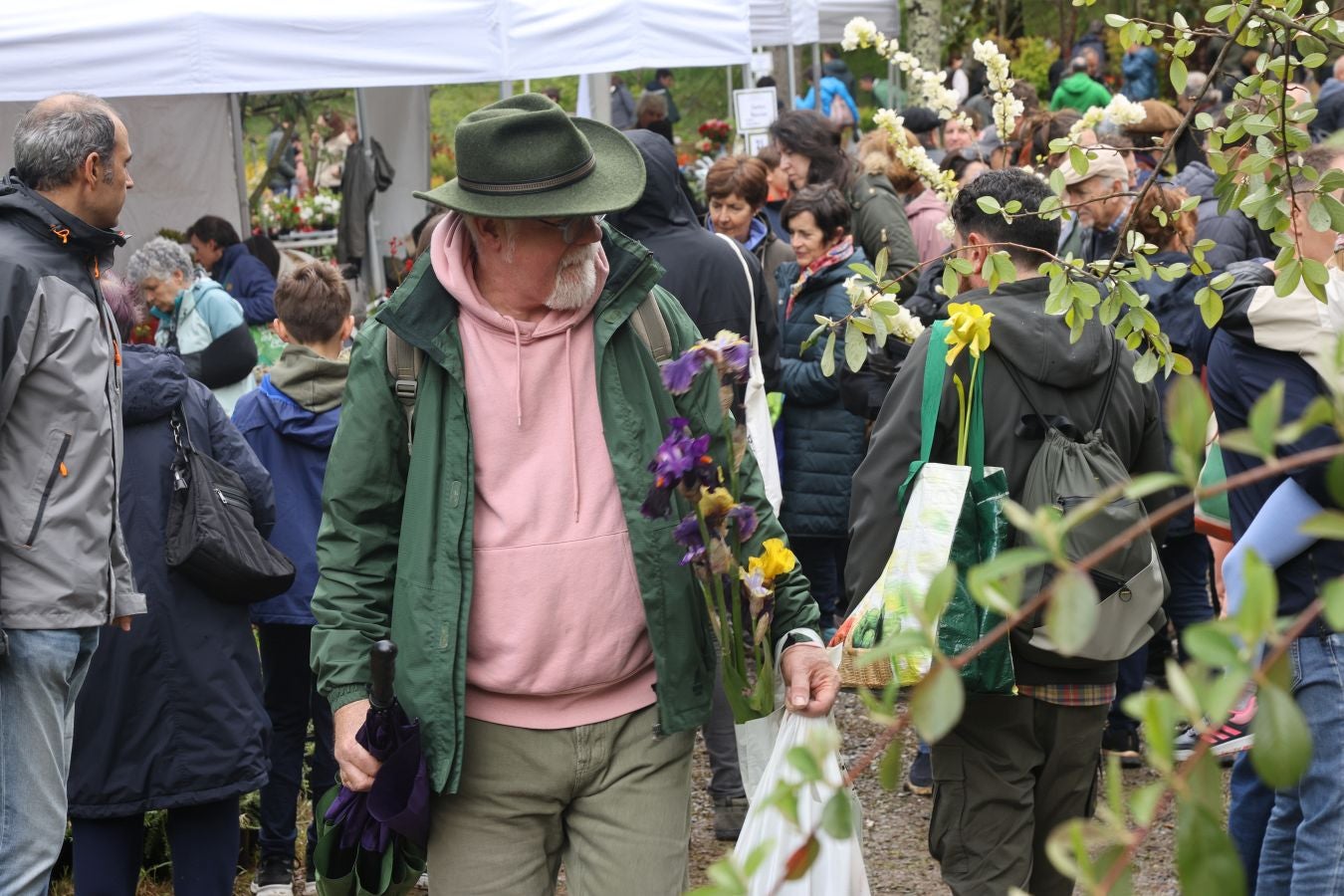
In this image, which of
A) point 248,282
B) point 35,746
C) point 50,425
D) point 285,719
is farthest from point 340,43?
point 35,746

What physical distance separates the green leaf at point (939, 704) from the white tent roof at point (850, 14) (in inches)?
534

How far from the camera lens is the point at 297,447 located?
4.52 metres

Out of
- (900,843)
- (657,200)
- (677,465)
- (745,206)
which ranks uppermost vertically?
(677,465)

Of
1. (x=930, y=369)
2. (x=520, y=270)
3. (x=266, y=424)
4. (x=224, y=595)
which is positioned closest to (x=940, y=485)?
(x=930, y=369)

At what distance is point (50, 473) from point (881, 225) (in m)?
4.58

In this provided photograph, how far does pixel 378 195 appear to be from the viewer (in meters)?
13.0

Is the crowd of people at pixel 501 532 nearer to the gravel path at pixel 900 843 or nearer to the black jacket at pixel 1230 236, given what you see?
the gravel path at pixel 900 843

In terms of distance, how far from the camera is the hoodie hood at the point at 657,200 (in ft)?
16.4

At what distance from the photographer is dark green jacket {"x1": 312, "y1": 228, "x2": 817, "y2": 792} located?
Answer: 2.59m

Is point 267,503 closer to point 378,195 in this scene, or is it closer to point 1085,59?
point 378,195

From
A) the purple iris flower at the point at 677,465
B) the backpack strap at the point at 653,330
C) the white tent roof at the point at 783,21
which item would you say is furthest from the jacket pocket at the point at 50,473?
the white tent roof at the point at 783,21

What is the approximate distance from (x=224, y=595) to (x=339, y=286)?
1197 mm

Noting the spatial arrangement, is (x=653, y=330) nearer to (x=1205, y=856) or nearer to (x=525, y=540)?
(x=525, y=540)

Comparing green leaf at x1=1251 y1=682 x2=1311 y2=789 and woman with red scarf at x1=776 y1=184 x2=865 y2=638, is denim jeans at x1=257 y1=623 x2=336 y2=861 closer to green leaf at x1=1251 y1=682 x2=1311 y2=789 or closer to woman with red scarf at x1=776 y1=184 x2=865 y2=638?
woman with red scarf at x1=776 y1=184 x2=865 y2=638
